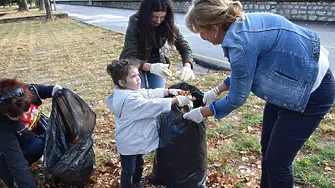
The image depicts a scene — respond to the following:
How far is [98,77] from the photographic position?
597 centimetres

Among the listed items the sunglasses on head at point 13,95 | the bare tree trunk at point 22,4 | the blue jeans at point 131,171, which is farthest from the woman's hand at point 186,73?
the bare tree trunk at point 22,4

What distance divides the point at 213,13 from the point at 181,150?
1005 mm

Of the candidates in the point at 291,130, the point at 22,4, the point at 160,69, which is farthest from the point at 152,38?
the point at 22,4

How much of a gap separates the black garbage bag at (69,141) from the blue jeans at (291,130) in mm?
1350

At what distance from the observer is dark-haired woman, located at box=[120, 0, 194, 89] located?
2.57 meters

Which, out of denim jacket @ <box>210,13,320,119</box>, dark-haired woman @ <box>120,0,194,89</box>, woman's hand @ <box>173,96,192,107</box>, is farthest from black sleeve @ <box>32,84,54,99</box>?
denim jacket @ <box>210,13,320,119</box>

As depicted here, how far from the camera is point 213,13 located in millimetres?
1552

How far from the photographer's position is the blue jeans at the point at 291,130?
1707mm

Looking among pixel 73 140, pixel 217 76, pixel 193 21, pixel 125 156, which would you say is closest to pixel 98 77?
pixel 217 76

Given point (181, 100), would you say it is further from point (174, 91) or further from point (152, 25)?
point (152, 25)

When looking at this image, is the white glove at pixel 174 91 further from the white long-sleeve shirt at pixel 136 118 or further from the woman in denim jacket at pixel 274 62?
the woman in denim jacket at pixel 274 62

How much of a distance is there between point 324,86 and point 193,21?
2.49ft

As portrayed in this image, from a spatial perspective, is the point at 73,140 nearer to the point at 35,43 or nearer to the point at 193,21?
the point at 193,21

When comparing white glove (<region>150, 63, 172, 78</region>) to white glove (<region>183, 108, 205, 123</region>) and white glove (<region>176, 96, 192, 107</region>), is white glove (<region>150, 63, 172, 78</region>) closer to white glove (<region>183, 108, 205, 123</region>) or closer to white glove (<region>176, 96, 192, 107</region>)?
white glove (<region>176, 96, 192, 107</region>)
